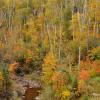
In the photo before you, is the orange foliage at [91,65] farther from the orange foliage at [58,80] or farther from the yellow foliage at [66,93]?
the yellow foliage at [66,93]

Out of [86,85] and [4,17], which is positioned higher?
[4,17]

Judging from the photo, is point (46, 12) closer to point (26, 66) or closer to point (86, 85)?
point (26, 66)

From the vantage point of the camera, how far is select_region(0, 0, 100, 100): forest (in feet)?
114

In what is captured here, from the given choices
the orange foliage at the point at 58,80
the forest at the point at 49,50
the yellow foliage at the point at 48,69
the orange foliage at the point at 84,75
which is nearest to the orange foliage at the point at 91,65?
the forest at the point at 49,50

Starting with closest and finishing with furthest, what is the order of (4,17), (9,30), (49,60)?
(49,60) < (9,30) < (4,17)

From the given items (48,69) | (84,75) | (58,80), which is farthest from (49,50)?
(58,80)

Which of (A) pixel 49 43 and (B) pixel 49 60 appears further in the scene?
(A) pixel 49 43

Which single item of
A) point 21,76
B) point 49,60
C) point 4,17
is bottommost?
point 21,76

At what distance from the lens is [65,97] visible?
3297 cm

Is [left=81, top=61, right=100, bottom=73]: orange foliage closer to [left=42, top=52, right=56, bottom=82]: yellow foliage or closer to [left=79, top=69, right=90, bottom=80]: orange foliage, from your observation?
[left=79, top=69, right=90, bottom=80]: orange foliage

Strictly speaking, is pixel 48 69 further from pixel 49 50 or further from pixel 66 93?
pixel 49 50

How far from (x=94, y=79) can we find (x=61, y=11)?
87.0 ft

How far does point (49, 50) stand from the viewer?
54781 mm

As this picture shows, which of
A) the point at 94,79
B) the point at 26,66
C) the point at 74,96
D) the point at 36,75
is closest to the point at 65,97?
the point at 74,96
